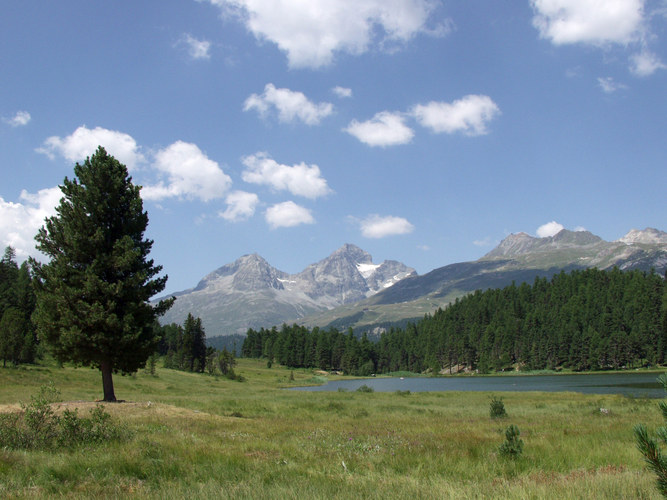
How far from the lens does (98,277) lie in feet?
87.7

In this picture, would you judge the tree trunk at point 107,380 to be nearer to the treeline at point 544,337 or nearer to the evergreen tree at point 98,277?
the evergreen tree at point 98,277

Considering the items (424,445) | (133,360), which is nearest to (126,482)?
(424,445)

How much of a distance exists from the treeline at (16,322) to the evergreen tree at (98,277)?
1537 cm

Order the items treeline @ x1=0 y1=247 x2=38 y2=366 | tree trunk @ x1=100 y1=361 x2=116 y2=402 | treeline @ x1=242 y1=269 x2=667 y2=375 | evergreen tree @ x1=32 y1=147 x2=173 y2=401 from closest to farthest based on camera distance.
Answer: evergreen tree @ x1=32 y1=147 x2=173 y2=401
tree trunk @ x1=100 y1=361 x2=116 y2=402
treeline @ x1=0 y1=247 x2=38 y2=366
treeline @ x1=242 y1=269 x2=667 y2=375

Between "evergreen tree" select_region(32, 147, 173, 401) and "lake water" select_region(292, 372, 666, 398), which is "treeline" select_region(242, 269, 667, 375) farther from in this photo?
"evergreen tree" select_region(32, 147, 173, 401)

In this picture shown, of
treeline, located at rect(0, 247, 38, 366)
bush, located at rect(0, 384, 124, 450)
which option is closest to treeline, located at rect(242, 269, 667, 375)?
treeline, located at rect(0, 247, 38, 366)

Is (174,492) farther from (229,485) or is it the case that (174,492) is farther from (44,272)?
(44,272)

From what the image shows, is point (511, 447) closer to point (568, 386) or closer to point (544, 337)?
point (568, 386)

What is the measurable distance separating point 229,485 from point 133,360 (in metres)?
23.3

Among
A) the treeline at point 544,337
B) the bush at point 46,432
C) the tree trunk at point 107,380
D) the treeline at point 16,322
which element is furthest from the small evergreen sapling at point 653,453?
the treeline at point 544,337

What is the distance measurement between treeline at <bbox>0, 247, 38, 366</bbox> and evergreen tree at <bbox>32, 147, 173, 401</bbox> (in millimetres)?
15366

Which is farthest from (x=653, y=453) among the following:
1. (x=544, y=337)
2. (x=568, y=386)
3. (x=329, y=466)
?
(x=544, y=337)

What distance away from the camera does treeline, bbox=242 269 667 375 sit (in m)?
134

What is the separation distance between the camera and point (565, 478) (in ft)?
28.3
